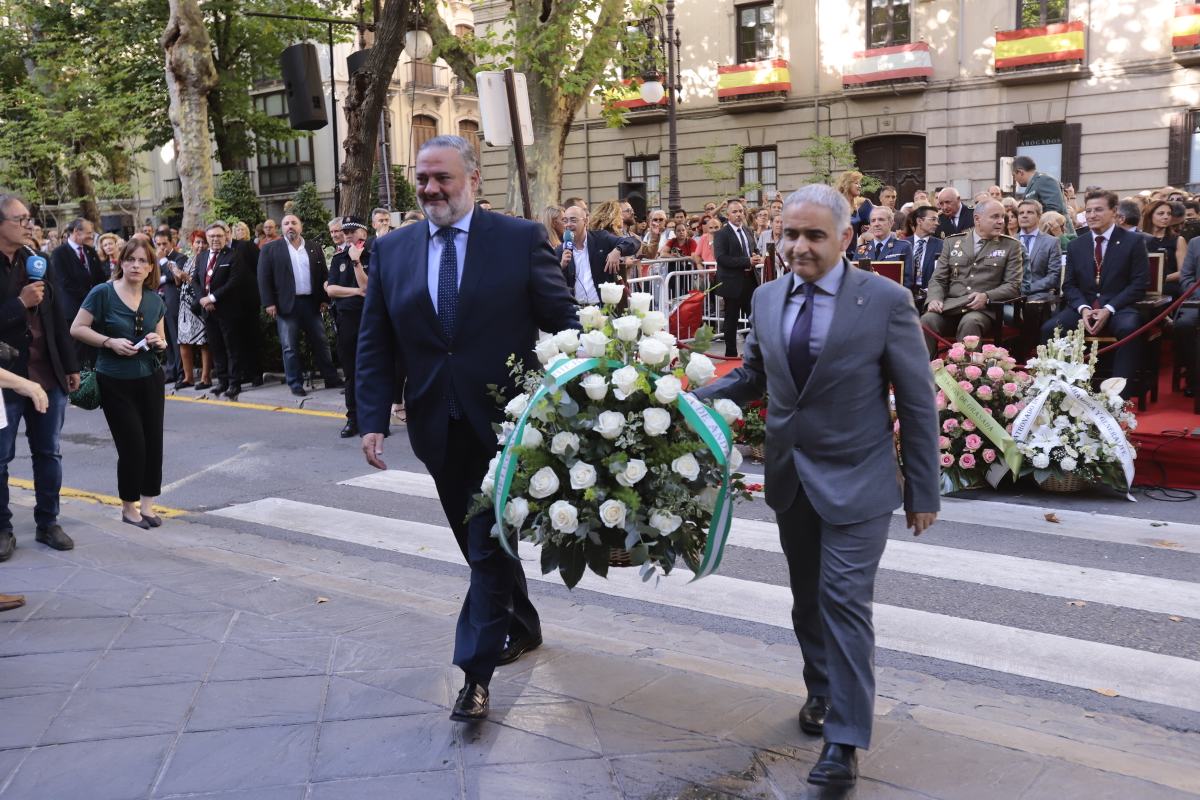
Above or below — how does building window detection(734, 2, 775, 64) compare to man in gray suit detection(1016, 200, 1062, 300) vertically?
above

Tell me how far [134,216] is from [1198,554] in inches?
1798

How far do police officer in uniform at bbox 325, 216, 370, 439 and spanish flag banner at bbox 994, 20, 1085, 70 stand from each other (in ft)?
62.6

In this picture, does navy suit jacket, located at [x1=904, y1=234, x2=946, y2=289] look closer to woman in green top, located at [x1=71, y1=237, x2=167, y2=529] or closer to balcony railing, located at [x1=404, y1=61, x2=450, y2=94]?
woman in green top, located at [x1=71, y1=237, x2=167, y2=529]

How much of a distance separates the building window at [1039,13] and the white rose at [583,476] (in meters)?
25.5

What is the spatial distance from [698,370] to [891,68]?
84.9 ft

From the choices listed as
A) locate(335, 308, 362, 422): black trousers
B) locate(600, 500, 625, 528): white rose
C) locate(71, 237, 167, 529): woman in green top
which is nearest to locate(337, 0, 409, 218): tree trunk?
locate(335, 308, 362, 422): black trousers

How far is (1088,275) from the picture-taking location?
10156 mm

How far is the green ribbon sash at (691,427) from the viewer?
3.70m

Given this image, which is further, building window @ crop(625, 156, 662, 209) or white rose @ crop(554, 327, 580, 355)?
building window @ crop(625, 156, 662, 209)

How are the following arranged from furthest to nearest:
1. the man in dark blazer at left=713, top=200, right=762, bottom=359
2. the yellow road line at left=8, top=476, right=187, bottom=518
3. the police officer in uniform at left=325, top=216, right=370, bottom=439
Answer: the man in dark blazer at left=713, top=200, right=762, bottom=359 → the police officer in uniform at left=325, top=216, right=370, bottom=439 → the yellow road line at left=8, top=476, right=187, bottom=518

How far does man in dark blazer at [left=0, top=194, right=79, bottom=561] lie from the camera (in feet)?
Answer: 22.6

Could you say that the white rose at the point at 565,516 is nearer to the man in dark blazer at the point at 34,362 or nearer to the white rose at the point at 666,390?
the white rose at the point at 666,390

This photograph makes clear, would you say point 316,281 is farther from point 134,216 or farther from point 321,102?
point 134,216

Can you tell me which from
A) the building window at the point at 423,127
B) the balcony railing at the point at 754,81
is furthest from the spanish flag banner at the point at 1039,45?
the building window at the point at 423,127
